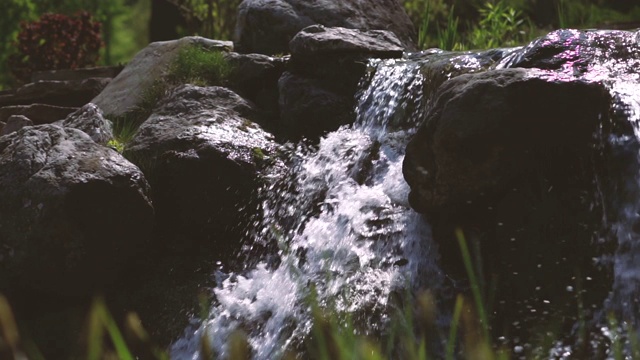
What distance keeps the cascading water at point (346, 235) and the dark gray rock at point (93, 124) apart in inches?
67.4

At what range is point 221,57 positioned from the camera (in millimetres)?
7805

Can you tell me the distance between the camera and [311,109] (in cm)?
673

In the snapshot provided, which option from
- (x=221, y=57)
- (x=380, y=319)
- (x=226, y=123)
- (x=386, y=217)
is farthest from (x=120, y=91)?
(x=380, y=319)

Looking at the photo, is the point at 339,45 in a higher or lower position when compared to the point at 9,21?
higher

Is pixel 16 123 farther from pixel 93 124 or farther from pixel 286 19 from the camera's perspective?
pixel 286 19

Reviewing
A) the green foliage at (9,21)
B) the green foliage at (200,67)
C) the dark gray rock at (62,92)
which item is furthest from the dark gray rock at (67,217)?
the green foliage at (9,21)

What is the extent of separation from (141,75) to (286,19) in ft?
5.22

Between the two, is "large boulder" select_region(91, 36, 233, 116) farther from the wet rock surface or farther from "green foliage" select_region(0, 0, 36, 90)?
"green foliage" select_region(0, 0, 36, 90)

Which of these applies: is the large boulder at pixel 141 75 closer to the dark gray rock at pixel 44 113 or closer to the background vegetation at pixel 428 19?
the background vegetation at pixel 428 19

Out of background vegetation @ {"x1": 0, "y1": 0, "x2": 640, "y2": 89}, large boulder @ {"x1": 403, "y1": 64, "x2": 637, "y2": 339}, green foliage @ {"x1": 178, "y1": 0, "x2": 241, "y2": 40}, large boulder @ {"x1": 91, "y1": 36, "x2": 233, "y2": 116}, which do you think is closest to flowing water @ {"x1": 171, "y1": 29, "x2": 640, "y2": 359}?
large boulder @ {"x1": 403, "y1": 64, "x2": 637, "y2": 339}

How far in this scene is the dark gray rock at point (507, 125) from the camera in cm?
447

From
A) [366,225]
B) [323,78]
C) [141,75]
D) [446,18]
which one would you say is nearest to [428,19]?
[323,78]

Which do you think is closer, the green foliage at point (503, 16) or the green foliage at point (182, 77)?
the green foliage at point (182, 77)

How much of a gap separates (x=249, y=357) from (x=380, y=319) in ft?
2.52
